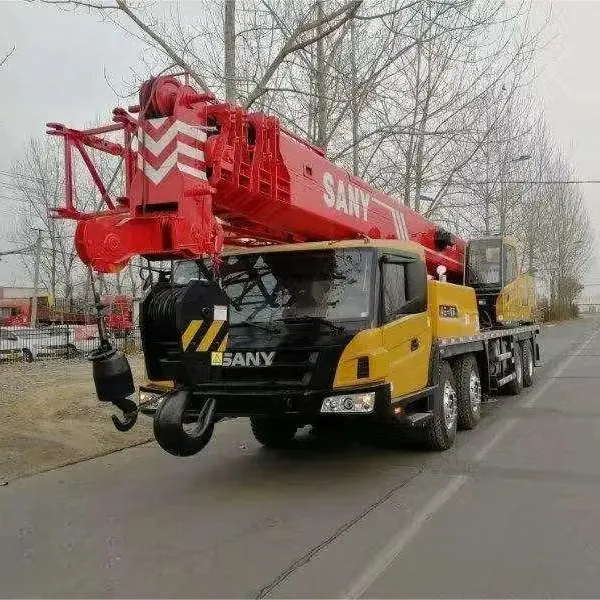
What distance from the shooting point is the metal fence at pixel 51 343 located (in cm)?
2044

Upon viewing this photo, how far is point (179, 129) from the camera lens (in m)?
5.22

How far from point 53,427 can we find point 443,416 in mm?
5082

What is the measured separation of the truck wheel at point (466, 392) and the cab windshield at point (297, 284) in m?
2.60

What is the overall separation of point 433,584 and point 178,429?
8.22 feet

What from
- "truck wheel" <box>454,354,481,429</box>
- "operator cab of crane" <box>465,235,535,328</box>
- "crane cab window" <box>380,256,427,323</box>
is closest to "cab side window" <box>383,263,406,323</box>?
"crane cab window" <box>380,256,427,323</box>

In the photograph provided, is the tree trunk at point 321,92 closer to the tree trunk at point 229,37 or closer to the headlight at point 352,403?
the tree trunk at point 229,37

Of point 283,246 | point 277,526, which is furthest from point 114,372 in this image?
point 283,246

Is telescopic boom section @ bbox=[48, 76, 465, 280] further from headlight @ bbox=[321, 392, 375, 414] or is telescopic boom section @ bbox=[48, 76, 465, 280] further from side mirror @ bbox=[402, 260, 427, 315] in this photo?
headlight @ bbox=[321, 392, 375, 414]

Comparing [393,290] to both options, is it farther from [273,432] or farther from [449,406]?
[273,432]

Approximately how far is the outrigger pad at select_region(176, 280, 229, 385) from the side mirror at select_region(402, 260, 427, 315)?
1.94 meters

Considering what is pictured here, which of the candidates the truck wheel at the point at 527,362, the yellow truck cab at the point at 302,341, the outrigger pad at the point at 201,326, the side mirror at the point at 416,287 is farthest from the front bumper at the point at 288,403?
the truck wheel at the point at 527,362

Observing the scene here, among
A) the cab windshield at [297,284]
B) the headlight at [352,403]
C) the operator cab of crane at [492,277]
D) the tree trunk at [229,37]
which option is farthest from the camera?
the operator cab of crane at [492,277]

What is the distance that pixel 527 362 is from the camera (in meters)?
13.5

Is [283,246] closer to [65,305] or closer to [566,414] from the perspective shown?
[566,414]
